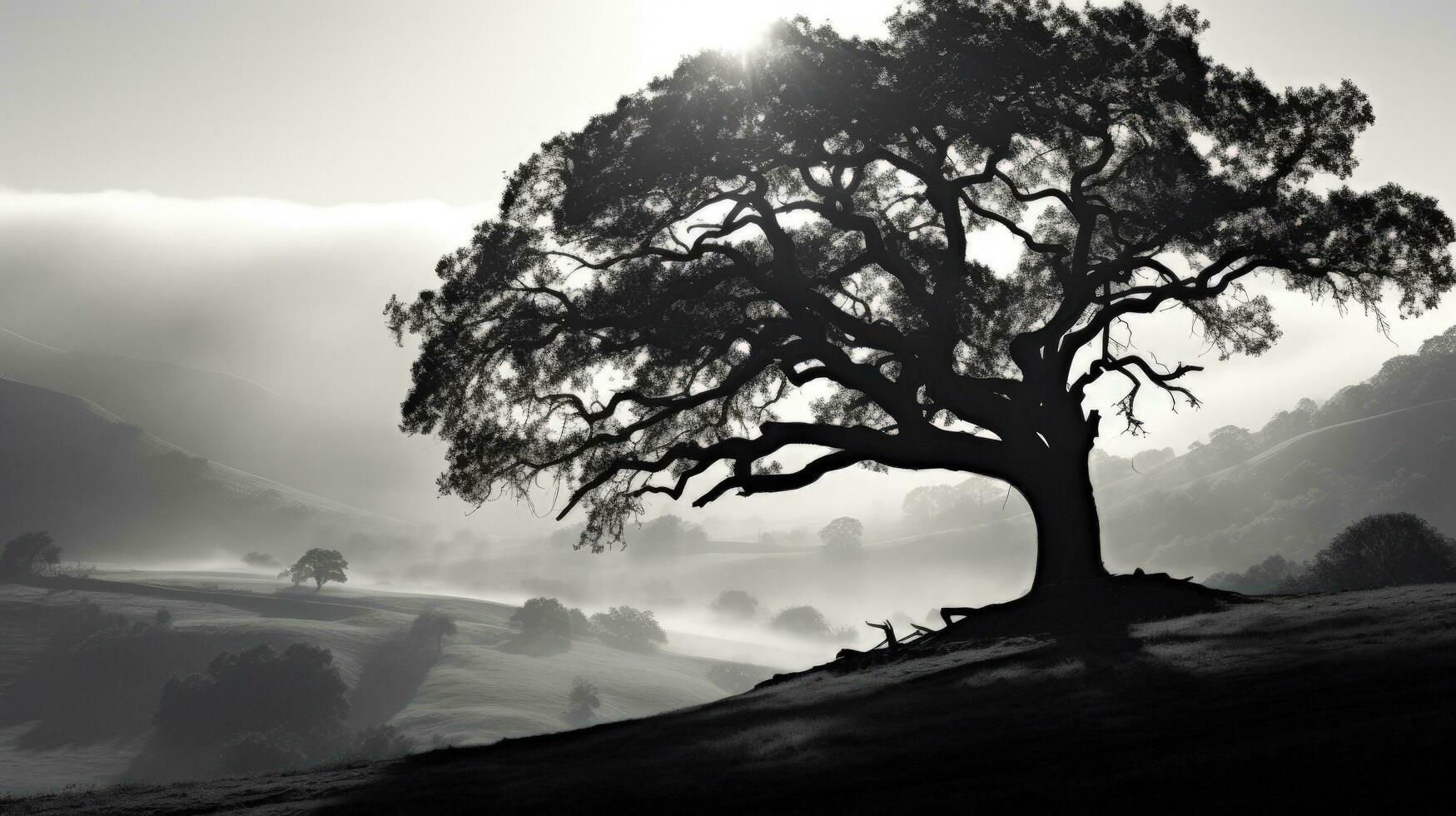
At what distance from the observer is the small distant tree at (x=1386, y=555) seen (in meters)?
58.9

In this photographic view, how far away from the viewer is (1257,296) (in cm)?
2194

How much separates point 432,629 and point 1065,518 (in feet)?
544

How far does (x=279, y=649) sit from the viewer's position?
142250 millimetres

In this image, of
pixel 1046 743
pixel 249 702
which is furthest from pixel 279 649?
pixel 1046 743

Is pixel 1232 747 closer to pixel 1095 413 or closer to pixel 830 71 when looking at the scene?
pixel 1095 413

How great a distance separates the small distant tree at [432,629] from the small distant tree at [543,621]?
1629 cm

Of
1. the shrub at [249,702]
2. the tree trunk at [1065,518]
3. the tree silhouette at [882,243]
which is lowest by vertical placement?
the shrub at [249,702]

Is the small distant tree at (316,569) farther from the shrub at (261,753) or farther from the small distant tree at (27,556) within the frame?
the shrub at (261,753)

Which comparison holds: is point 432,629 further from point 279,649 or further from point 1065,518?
point 1065,518

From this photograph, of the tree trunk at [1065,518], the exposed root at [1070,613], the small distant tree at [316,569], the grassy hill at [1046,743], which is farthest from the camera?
the small distant tree at [316,569]

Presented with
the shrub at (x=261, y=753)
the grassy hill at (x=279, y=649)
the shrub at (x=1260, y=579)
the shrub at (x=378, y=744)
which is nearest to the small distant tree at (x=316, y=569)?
the grassy hill at (x=279, y=649)

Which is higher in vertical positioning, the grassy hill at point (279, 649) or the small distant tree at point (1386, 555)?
the small distant tree at point (1386, 555)

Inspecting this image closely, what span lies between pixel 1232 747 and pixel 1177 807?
116cm

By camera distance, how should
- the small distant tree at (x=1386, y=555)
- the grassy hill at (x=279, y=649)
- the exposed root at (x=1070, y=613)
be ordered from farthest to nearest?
the grassy hill at (x=279, y=649) → the small distant tree at (x=1386, y=555) → the exposed root at (x=1070, y=613)
